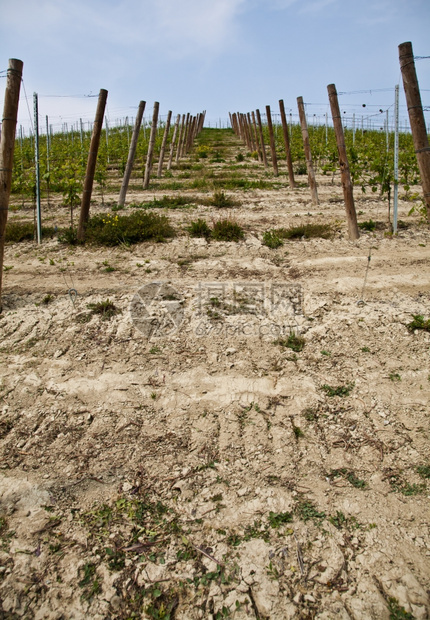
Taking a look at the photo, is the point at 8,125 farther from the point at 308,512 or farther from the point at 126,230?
the point at 308,512

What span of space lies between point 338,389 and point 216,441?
1.28 metres

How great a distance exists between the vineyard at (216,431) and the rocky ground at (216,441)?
13 millimetres

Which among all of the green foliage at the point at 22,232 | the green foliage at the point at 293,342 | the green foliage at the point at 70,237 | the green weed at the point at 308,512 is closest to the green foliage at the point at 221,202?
the green foliage at the point at 70,237

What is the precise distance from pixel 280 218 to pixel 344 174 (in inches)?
65.9

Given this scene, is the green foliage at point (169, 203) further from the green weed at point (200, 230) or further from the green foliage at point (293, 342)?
the green foliage at point (293, 342)

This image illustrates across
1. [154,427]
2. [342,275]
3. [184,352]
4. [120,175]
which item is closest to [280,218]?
[342,275]

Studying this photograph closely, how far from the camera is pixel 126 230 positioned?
277 inches

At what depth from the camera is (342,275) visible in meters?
5.66

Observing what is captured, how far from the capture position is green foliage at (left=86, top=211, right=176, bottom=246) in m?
6.95

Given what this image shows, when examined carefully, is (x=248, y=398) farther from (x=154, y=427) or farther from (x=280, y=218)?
(x=280, y=218)

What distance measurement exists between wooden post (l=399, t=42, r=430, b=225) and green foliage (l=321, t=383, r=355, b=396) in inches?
83.0

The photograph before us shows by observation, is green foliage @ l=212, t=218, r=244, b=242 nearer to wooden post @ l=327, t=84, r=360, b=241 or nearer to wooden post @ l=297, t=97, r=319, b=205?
wooden post @ l=327, t=84, r=360, b=241

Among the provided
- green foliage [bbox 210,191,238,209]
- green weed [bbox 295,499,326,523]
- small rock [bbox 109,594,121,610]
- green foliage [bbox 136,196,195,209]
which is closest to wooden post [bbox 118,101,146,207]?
green foliage [bbox 136,196,195,209]

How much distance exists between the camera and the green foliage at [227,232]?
23.0 ft
